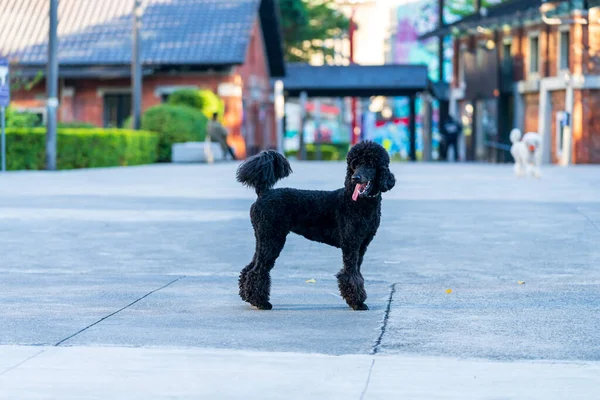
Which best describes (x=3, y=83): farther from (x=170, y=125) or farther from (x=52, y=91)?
(x=170, y=125)

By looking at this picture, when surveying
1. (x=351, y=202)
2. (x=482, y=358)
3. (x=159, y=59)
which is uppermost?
(x=159, y=59)

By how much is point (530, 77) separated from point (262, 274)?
1764 inches

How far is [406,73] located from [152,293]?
4692 cm

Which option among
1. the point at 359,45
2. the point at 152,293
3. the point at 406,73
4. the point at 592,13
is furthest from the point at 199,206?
the point at 359,45

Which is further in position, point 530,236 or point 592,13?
A: point 592,13

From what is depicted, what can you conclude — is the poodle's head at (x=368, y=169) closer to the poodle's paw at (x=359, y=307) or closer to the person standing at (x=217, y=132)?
the poodle's paw at (x=359, y=307)

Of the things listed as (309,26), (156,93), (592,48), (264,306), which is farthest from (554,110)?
(264,306)

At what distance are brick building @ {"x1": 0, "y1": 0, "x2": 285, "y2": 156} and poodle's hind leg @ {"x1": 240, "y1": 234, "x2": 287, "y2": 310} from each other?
1532 inches

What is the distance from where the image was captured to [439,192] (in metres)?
25.0

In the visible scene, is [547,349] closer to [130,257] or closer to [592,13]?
[130,257]

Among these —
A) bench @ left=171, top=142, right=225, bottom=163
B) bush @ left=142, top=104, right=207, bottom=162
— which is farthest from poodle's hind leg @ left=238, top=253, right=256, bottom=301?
bush @ left=142, top=104, right=207, bottom=162

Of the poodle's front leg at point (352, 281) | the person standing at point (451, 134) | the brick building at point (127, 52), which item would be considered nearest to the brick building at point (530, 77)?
the person standing at point (451, 134)

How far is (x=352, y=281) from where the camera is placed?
364 inches

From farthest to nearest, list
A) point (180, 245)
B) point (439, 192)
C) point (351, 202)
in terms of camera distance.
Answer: point (439, 192) < point (180, 245) < point (351, 202)
